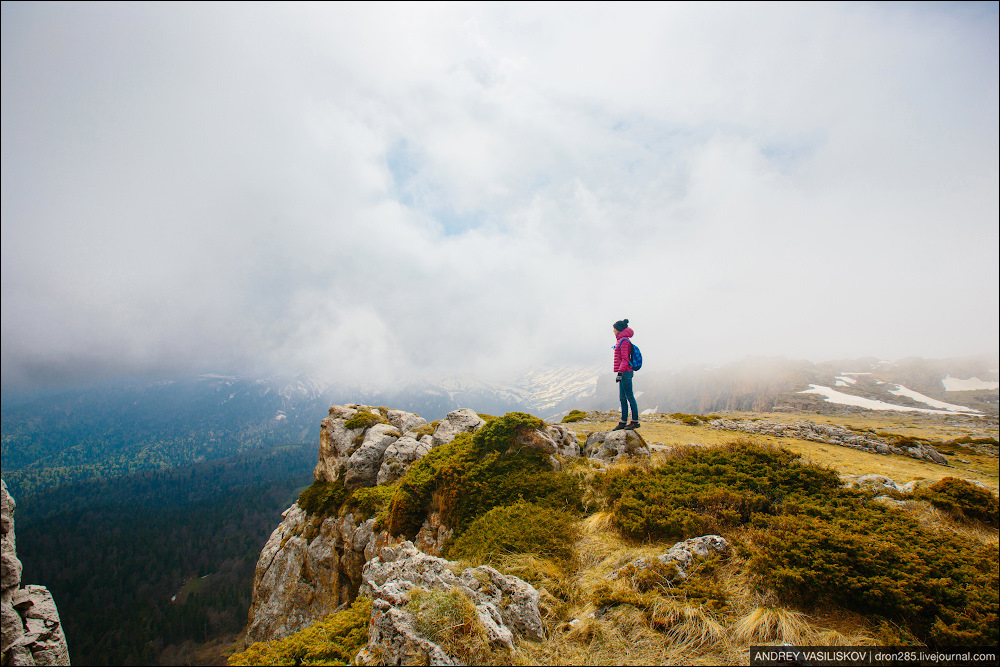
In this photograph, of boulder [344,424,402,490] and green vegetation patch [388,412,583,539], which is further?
boulder [344,424,402,490]

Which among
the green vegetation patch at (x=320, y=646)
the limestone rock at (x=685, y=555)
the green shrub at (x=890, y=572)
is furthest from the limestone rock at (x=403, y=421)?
the green shrub at (x=890, y=572)

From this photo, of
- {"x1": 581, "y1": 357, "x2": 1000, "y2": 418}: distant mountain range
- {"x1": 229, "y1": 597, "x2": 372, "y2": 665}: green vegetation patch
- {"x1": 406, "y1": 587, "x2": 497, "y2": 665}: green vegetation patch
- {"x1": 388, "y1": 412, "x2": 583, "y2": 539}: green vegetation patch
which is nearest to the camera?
{"x1": 406, "y1": 587, "x2": 497, "y2": 665}: green vegetation patch

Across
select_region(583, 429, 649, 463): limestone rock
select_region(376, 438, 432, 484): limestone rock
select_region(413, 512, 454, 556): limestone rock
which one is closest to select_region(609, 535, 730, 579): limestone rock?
select_region(413, 512, 454, 556): limestone rock

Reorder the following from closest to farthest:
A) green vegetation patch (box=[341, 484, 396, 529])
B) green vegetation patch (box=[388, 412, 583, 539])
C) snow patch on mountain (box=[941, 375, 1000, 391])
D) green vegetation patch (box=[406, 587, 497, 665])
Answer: green vegetation patch (box=[406, 587, 497, 665])
green vegetation patch (box=[388, 412, 583, 539])
green vegetation patch (box=[341, 484, 396, 529])
snow patch on mountain (box=[941, 375, 1000, 391])

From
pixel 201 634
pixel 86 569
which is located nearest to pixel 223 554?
pixel 86 569

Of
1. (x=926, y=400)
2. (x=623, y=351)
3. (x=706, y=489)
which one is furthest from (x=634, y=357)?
(x=926, y=400)

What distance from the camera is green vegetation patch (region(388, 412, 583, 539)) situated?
11.9m

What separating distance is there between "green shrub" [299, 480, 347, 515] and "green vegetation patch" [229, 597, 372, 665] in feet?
39.5

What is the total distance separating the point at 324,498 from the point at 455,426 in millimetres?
7572

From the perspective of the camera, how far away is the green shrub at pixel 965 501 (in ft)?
31.4

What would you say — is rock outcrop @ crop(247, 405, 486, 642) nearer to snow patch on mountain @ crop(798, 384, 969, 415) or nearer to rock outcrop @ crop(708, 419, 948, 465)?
rock outcrop @ crop(708, 419, 948, 465)

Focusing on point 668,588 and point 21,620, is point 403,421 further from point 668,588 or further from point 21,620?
point 668,588

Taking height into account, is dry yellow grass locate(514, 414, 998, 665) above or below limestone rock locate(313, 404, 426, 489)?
above

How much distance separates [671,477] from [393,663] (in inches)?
361
